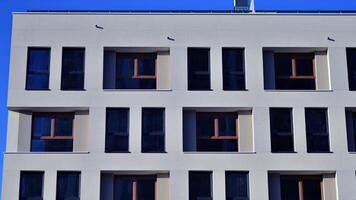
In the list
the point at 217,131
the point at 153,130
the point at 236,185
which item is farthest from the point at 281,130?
the point at 153,130

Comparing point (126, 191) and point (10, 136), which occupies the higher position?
point (10, 136)

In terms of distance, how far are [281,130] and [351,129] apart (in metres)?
2.82

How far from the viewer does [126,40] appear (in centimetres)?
2645

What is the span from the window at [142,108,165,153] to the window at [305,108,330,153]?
554 cm

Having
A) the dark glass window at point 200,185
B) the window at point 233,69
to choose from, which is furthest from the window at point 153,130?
the window at point 233,69

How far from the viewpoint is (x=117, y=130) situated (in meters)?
25.7

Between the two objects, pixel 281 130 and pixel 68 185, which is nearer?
pixel 68 185

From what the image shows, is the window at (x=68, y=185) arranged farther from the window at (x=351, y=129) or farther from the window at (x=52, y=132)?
the window at (x=351, y=129)

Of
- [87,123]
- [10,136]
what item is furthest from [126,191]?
[10,136]

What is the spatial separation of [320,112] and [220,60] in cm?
434

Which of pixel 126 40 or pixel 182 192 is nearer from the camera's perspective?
pixel 182 192

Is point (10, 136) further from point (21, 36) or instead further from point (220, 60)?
point (220, 60)

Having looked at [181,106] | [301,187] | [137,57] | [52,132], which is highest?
[137,57]

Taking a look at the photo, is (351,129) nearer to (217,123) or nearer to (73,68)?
(217,123)
